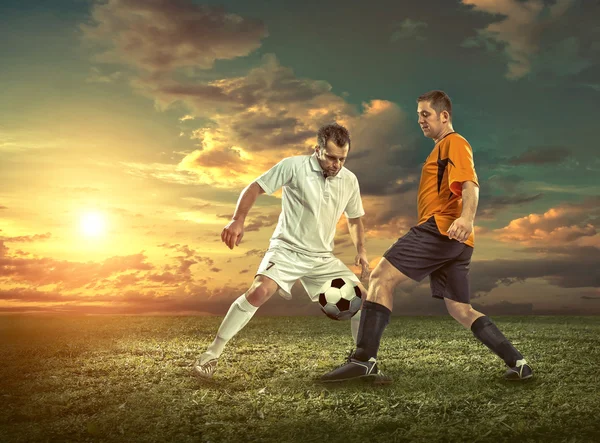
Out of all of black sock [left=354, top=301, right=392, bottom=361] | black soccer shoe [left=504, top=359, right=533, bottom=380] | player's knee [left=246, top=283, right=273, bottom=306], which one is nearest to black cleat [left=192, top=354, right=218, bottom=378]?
player's knee [left=246, top=283, right=273, bottom=306]

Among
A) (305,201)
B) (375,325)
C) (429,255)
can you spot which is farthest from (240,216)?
(429,255)

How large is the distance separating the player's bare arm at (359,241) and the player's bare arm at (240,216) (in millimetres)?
1058

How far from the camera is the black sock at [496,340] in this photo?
17.3 feet

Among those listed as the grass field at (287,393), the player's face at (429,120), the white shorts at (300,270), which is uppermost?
the player's face at (429,120)

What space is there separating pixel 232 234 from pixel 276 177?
691 millimetres

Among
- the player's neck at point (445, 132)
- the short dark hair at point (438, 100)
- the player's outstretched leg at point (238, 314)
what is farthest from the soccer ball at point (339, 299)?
the short dark hair at point (438, 100)

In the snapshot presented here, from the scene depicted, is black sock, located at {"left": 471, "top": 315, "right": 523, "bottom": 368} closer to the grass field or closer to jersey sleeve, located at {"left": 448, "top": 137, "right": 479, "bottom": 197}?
the grass field

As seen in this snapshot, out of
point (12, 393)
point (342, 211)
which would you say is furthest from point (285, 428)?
point (12, 393)

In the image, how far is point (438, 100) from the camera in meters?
5.32

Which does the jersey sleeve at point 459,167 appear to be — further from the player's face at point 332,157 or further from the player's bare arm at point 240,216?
the player's bare arm at point 240,216

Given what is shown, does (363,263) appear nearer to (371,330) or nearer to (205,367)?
(371,330)

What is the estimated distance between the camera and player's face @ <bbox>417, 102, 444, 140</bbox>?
17.4 ft

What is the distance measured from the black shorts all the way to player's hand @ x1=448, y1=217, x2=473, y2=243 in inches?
12.6

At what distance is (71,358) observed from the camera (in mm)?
6758
